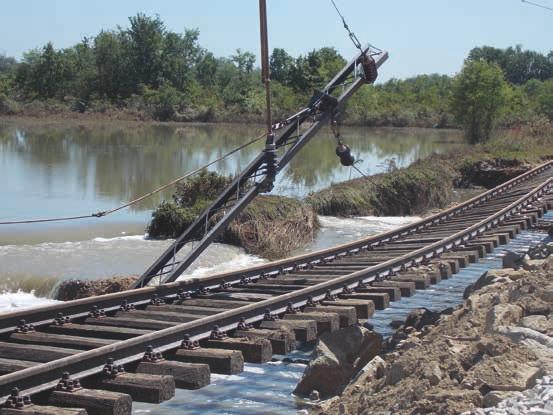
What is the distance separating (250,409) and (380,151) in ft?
156

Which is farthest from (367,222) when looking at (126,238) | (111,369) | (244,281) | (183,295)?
(111,369)

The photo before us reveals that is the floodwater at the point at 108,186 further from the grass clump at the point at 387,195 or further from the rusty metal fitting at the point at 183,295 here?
the rusty metal fitting at the point at 183,295

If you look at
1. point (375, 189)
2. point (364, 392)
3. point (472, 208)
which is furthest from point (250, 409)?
point (375, 189)

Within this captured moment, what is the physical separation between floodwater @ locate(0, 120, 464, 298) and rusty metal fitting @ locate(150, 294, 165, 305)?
217 inches

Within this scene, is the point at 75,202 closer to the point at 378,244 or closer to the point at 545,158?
the point at 378,244

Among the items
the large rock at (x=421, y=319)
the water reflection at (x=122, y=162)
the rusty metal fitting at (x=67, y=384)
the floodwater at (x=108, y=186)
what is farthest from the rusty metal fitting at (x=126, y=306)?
the water reflection at (x=122, y=162)

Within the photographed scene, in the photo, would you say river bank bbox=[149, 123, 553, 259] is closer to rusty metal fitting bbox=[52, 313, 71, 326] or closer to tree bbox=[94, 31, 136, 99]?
rusty metal fitting bbox=[52, 313, 71, 326]

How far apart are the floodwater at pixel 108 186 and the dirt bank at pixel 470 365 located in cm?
830

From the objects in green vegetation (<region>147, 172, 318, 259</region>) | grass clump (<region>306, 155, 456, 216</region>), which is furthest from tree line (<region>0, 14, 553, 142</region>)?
green vegetation (<region>147, 172, 318, 259</region>)

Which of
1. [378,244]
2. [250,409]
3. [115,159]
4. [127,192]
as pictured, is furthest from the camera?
[115,159]

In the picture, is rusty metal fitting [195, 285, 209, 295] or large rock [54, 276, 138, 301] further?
large rock [54, 276, 138, 301]

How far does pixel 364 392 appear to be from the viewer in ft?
30.6

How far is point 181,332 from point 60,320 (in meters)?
1.60

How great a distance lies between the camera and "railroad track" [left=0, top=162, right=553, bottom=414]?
7266mm
